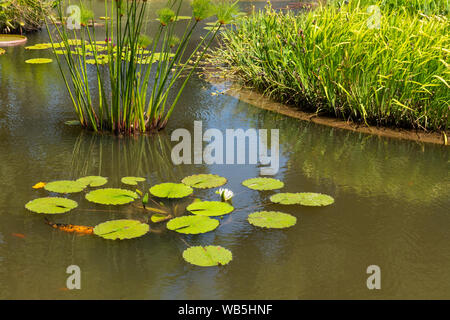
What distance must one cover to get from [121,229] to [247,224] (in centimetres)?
62

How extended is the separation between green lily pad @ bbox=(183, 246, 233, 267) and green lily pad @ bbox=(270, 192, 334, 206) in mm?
629

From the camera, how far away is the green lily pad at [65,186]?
2988mm

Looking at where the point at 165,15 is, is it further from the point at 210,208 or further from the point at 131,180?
the point at 210,208

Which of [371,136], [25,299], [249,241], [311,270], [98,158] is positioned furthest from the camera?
[371,136]

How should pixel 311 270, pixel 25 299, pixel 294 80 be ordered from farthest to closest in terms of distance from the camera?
1. pixel 294 80
2. pixel 311 270
3. pixel 25 299

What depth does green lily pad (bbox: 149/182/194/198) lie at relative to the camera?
116 inches

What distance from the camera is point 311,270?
235 centimetres

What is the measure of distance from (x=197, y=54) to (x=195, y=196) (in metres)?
4.29

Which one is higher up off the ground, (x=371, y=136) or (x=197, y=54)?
(x=197, y=54)

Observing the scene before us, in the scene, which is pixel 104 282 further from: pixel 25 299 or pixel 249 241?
pixel 249 241

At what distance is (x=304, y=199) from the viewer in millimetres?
2963

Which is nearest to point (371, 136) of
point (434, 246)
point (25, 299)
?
point (434, 246)

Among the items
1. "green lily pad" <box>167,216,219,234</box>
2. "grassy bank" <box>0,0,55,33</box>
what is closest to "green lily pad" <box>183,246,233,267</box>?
"green lily pad" <box>167,216,219,234</box>
